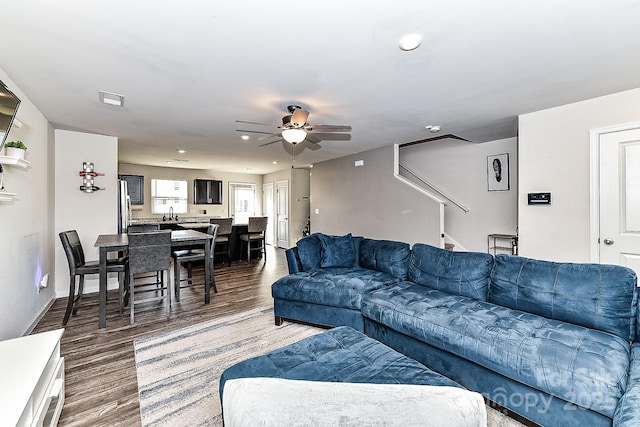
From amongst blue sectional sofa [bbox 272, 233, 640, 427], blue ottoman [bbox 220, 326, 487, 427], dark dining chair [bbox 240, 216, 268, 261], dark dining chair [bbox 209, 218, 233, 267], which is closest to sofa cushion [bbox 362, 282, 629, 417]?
blue sectional sofa [bbox 272, 233, 640, 427]

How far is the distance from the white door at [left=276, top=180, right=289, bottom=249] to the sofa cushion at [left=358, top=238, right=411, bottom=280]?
5.28 metres

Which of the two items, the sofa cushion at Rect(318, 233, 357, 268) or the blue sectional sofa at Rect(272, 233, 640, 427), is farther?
the sofa cushion at Rect(318, 233, 357, 268)

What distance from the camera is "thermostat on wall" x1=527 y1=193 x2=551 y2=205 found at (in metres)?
3.32

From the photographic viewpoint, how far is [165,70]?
229cm

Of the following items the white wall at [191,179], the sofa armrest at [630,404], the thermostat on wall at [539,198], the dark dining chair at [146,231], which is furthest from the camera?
the white wall at [191,179]

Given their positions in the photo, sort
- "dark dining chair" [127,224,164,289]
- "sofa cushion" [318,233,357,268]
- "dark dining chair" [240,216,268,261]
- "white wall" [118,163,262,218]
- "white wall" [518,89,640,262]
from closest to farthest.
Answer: "white wall" [518,89,640,262] < "sofa cushion" [318,233,357,268] < "dark dining chair" [127,224,164,289] < "dark dining chair" [240,216,268,261] < "white wall" [118,163,262,218]

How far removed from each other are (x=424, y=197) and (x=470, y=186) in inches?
44.6

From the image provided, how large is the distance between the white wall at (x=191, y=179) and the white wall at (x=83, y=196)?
348 centimetres

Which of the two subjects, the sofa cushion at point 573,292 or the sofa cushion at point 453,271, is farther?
the sofa cushion at point 453,271

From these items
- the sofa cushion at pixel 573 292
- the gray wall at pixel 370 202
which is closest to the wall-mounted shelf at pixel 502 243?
the gray wall at pixel 370 202

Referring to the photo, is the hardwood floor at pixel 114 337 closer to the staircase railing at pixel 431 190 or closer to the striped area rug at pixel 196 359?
the striped area rug at pixel 196 359

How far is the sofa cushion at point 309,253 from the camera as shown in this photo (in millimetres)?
3406

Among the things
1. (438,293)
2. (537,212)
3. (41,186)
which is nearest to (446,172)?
(537,212)

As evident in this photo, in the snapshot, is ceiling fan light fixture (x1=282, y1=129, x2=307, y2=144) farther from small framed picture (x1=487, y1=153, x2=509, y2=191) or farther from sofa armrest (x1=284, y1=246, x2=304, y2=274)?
small framed picture (x1=487, y1=153, x2=509, y2=191)
